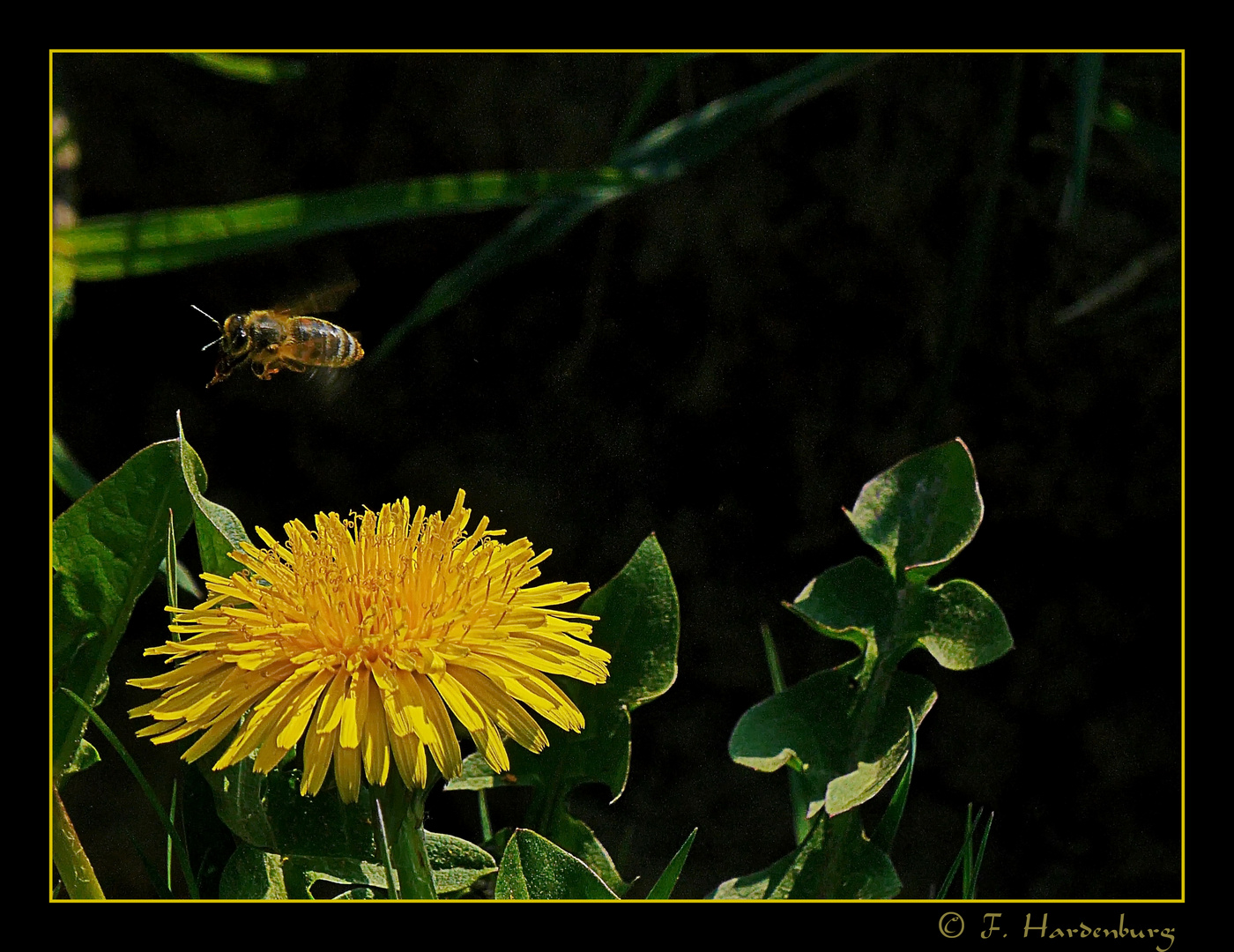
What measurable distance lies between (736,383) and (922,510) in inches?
11.3

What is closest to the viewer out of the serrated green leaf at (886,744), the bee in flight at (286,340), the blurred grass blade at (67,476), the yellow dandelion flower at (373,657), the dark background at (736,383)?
the yellow dandelion flower at (373,657)

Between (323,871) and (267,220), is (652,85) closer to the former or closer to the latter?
(267,220)

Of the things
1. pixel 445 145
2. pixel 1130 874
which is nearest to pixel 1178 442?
pixel 1130 874

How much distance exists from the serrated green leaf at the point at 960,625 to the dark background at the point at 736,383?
0.83ft

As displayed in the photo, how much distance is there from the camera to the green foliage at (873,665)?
604 millimetres

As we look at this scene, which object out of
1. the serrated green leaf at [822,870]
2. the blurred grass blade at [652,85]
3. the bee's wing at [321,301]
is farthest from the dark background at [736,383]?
the serrated green leaf at [822,870]

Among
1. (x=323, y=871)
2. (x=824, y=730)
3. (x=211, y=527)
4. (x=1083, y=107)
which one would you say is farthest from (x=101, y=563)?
(x=1083, y=107)

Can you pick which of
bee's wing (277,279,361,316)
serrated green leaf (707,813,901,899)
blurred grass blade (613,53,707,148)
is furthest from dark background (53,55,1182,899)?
serrated green leaf (707,813,901,899)

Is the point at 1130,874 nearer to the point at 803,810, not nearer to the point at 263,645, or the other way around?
the point at 803,810

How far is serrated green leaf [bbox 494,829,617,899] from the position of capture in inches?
20.5

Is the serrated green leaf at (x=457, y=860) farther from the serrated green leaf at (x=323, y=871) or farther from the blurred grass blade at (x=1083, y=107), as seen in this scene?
the blurred grass blade at (x=1083, y=107)

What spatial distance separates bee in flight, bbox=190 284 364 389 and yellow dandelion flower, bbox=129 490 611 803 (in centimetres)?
18

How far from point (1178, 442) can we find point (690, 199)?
18.4 inches

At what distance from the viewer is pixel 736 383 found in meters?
0.92
